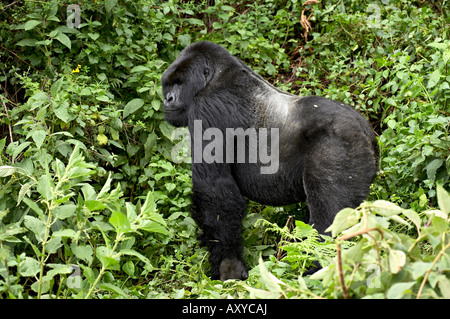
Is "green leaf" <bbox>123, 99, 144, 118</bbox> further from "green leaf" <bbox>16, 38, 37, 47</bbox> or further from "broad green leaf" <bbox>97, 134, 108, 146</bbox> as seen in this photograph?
"green leaf" <bbox>16, 38, 37, 47</bbox>

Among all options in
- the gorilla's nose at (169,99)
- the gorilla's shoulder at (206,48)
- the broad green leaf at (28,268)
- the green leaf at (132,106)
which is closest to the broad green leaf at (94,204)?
the broad green leaf at (28,268)

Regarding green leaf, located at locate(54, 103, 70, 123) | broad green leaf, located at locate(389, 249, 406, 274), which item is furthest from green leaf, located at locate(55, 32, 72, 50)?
broad green leaf, located at locate(389, 249, 406, 274)

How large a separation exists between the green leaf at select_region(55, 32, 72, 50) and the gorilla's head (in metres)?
1.00

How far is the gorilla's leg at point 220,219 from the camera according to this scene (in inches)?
133

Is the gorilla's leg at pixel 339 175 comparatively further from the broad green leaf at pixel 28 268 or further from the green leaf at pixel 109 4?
the green leaf at pixel 109 4

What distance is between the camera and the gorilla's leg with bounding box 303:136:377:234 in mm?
3098

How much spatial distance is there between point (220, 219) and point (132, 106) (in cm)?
130

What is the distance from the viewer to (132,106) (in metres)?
4.24

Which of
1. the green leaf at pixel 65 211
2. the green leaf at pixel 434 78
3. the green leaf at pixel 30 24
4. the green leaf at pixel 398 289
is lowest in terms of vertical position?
the green leaf at pixel 65 211

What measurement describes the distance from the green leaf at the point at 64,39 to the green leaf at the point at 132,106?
621mm

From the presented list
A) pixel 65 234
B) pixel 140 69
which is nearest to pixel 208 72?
pixel 140 69

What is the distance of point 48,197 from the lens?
2.44 m

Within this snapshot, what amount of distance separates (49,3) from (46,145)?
1398mm
